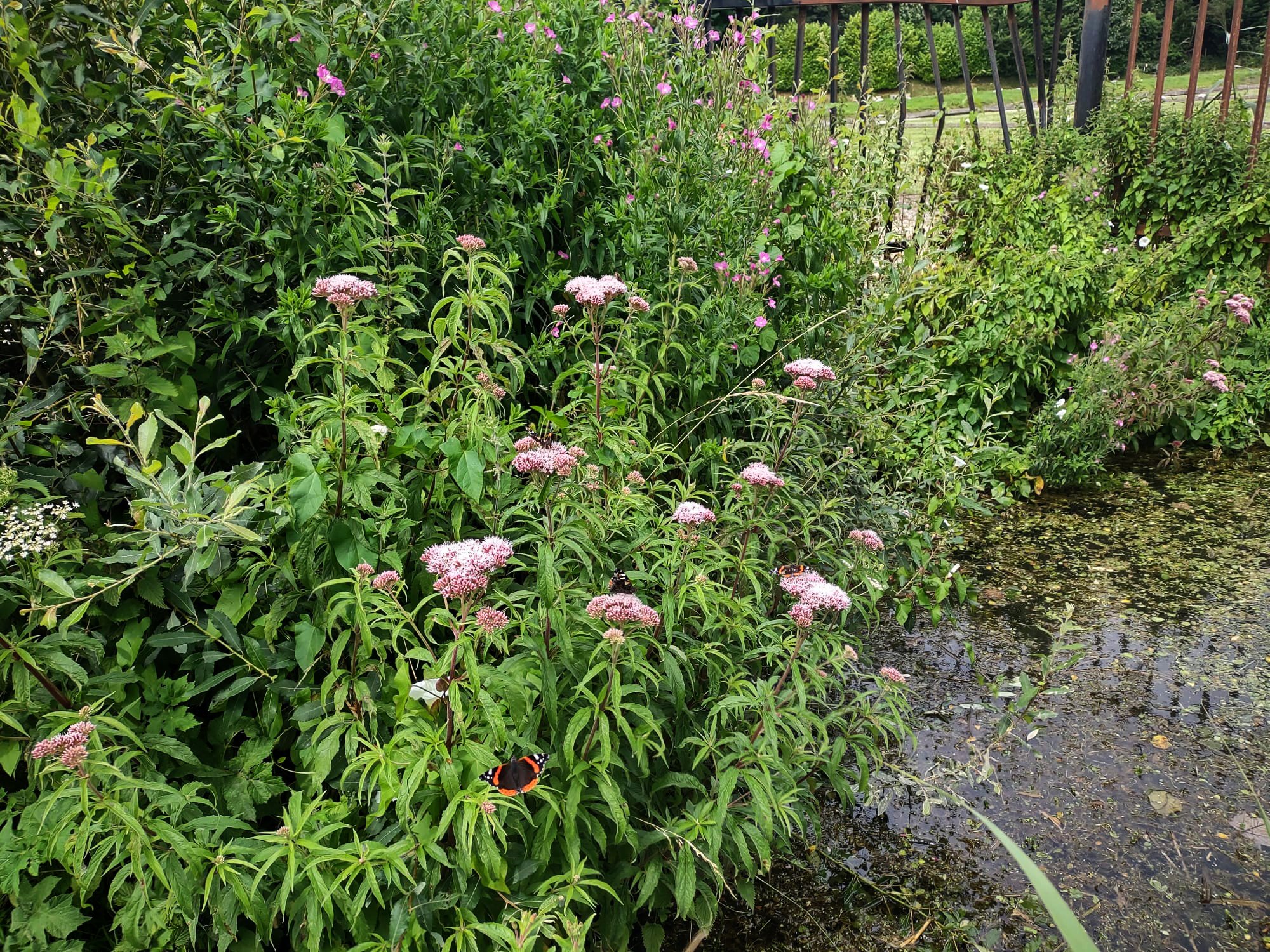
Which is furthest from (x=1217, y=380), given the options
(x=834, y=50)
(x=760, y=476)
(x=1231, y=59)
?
(x=760, y=476)

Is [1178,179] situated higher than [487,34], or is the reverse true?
[487,34]

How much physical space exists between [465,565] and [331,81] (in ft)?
4.98

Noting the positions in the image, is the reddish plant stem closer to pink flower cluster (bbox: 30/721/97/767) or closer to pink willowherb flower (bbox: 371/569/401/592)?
pink flower cluster (bbox: 30/721/97/767)

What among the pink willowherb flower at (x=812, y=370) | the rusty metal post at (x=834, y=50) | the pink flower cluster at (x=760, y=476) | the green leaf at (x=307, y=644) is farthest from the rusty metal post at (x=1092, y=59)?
the green leaf at (x=307, y=644)

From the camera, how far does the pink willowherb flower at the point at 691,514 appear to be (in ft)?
6.05

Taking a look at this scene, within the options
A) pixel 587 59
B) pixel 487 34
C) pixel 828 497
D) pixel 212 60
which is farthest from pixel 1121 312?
pixel 212 60

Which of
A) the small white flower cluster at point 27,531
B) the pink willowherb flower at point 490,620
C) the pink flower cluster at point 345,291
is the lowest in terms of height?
the pink willowherb flower at point 490,620

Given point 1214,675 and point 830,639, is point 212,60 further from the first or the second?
point 1214,675

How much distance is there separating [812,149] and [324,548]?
2.66 meters

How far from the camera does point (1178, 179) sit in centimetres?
537

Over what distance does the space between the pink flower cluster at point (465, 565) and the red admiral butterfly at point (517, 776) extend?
0.97ft

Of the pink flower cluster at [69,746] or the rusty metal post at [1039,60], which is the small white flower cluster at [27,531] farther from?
the rusty metal post at [1039,60]

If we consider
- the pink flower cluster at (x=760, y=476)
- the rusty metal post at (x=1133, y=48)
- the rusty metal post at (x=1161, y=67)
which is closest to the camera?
the pink flower cluster at (x=760, y=476)

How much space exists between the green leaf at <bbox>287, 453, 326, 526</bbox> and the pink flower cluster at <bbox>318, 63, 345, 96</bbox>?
1.12 m
